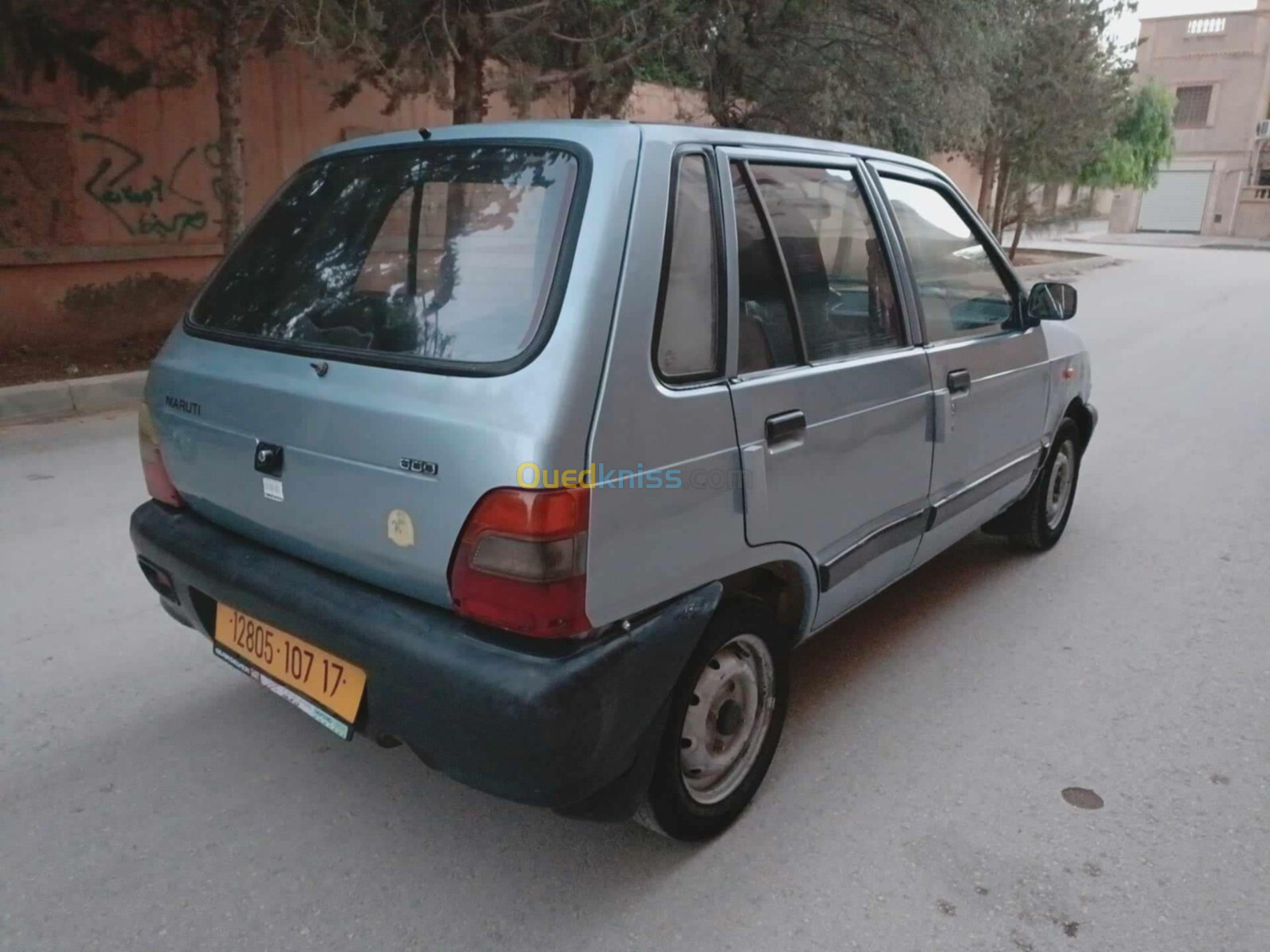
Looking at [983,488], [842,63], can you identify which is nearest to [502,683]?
[983,488]

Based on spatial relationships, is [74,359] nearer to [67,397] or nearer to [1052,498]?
[67,397]

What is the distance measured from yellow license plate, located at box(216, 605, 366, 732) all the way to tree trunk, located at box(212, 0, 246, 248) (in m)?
6.48

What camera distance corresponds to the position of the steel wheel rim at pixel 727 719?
2.49 meters

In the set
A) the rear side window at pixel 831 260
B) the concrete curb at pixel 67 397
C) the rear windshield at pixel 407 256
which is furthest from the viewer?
the concrete curb at pixel 67 397

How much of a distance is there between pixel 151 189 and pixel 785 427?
8.99 metres

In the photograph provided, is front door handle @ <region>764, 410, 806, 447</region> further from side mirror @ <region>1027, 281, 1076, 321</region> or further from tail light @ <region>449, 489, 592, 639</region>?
side mirror @ <region>1027, 281, 1076, 321</region>

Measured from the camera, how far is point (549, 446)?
1943mm

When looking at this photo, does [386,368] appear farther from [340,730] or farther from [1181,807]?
[1181,807]

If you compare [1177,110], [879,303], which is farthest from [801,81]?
[1177,110]

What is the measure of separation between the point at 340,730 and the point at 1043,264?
22149mm

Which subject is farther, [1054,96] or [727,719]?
[1054,96]

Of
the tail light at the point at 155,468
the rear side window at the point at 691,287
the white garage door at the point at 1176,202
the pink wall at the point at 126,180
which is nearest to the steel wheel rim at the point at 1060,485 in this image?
the rear side window at the point at 691,287

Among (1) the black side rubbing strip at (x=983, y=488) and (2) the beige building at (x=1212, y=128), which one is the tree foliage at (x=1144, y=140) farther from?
(1) the black side rubbing strip at (x=983, y=488)

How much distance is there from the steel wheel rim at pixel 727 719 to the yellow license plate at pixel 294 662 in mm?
805
